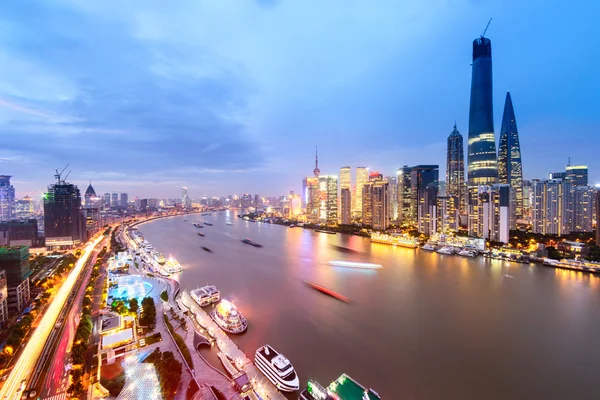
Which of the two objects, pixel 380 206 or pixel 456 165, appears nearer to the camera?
pixel 380 206

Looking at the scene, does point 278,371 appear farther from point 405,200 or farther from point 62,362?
point 405,200

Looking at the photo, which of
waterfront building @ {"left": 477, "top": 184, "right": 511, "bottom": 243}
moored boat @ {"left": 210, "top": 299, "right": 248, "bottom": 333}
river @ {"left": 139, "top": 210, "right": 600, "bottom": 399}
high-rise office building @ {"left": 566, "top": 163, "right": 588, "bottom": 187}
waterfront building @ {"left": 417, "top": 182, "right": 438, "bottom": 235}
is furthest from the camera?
high-rise office building @ {"left": 566, "top": 163, "right": 588, "bottom": 187}

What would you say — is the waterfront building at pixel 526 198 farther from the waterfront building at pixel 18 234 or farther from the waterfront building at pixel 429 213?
the waterfront building at pixel 18 234

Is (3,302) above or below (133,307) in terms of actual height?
above

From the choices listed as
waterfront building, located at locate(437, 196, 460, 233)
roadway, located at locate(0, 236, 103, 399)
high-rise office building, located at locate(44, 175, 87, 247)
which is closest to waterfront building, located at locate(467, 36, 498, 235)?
waterfront building, located at locate(437, 196, 460, 233)

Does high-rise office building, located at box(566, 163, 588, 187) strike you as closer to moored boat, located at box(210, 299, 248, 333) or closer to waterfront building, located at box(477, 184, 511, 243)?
waterfront building, located at box(477, 184, 511, 243)

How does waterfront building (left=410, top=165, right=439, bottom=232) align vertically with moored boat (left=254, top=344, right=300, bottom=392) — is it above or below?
above

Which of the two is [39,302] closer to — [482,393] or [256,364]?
[256,364]

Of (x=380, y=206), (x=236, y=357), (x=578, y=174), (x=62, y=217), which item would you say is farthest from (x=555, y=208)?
(x=62, y=217)

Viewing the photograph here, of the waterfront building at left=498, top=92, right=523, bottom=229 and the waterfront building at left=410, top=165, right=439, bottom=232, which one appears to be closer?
the waterfront building at left=410, top=165, right=439, bottom=232
